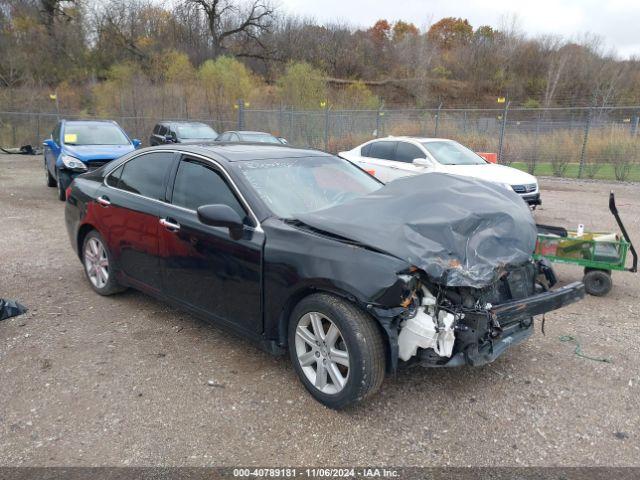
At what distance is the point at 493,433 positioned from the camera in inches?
113

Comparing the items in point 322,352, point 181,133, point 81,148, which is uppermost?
point 181,133

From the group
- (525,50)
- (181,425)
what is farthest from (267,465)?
(525,50)

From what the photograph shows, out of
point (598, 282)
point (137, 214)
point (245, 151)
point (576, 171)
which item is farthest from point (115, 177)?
point (576, 171)

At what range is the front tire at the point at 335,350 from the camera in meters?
2.79

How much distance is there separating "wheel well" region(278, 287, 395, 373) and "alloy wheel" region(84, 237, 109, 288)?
7.71 ft

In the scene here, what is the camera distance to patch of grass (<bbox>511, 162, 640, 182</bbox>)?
15519 millimetres

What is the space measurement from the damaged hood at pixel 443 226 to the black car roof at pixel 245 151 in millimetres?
905

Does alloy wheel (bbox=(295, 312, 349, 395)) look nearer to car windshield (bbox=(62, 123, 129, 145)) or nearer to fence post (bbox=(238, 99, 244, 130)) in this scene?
car windshield (bbox=(62, 123, 129, 145))

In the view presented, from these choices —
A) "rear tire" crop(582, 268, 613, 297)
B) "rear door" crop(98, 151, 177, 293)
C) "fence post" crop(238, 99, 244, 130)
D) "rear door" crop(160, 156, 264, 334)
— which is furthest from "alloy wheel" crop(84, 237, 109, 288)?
"fence post" crop(238, 99, 244, 130)

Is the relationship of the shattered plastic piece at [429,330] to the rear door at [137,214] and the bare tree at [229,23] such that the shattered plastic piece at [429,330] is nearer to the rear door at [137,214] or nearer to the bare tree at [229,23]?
the rear door at [137,214]

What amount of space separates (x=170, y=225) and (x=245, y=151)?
866 mm

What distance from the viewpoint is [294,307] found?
3.17 metres

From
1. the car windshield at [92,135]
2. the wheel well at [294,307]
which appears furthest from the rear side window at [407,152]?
the wheel well at [294,307]

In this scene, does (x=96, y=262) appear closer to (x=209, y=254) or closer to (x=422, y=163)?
(x=209, y=254)
